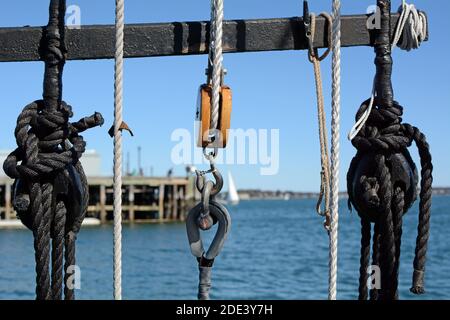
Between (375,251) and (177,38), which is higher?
(177,38)

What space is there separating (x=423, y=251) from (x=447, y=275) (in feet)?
75.1

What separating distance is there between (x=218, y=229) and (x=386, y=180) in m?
0.63

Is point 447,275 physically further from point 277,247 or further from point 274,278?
point 277,247

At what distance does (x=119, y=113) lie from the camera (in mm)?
2342

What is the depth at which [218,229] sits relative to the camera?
224cm

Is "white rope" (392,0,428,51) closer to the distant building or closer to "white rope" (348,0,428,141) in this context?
"white rope" (348,0,428,141)

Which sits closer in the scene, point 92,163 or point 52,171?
point 52,171

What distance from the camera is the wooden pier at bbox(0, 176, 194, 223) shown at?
45.7m

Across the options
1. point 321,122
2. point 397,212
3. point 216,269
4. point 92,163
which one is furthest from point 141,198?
point 397,212

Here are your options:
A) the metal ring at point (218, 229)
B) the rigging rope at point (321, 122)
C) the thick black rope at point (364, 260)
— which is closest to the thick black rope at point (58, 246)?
the metal ring at point (218, 229)

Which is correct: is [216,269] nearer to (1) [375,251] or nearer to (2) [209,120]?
(1) [375,251]

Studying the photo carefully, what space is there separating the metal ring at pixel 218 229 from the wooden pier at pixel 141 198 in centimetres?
4319

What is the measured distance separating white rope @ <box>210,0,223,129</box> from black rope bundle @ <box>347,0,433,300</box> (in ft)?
1.80

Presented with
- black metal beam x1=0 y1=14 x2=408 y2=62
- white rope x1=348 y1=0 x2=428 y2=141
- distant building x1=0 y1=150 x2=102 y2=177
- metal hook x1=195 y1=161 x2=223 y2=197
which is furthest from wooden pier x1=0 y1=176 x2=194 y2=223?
metal hook x1=195 y1=161 x2=223 y2=197
